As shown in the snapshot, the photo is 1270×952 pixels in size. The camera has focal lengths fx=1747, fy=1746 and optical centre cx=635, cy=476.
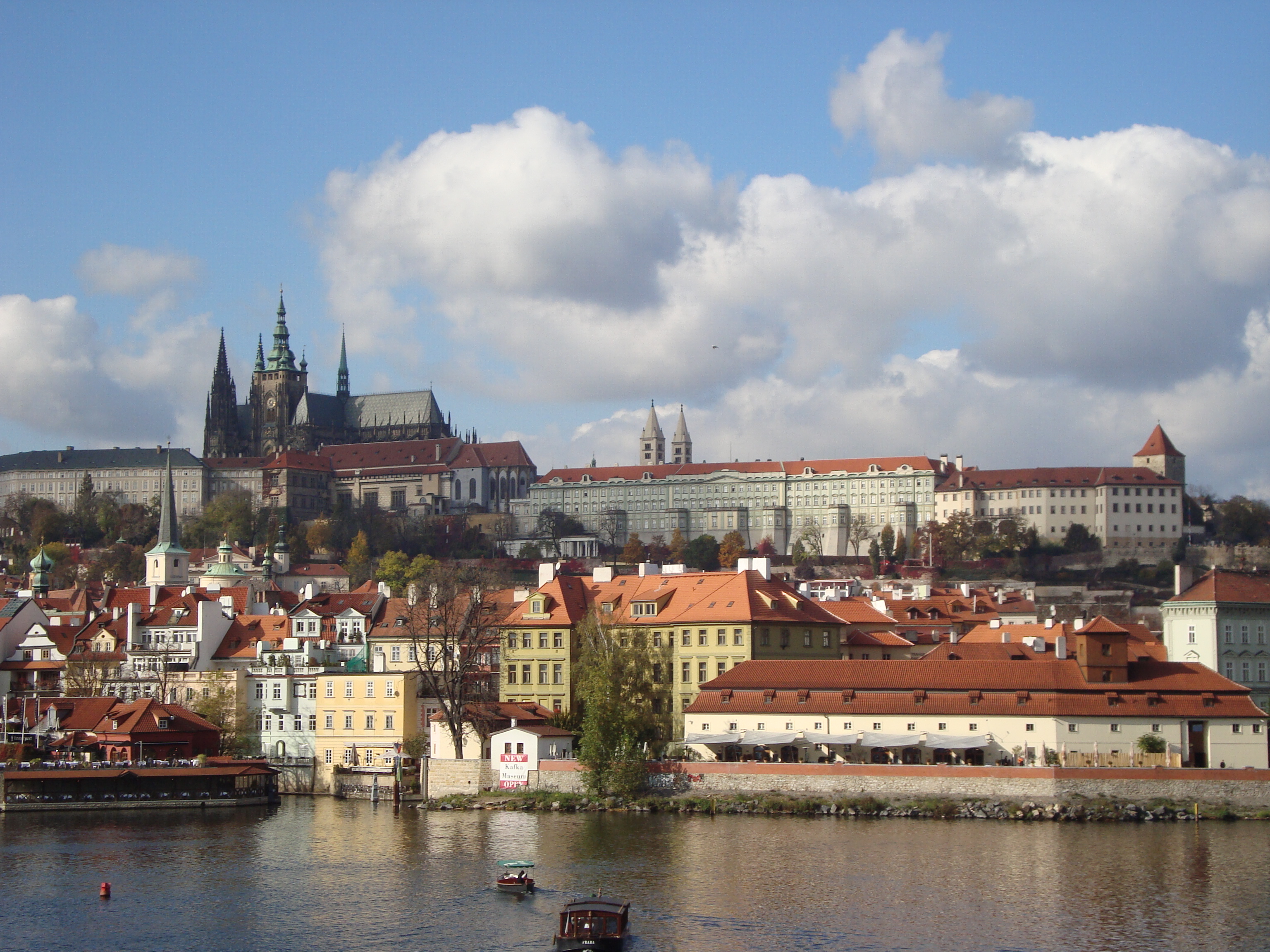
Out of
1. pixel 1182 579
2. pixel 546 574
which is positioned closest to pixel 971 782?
pixel 546 574

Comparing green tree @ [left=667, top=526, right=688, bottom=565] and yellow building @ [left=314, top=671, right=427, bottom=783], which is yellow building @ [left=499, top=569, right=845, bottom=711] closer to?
yellow building @ [left=314, top=671, right=427, bottom=783]

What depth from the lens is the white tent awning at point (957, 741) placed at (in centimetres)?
5262

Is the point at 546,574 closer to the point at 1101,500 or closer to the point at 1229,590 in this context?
the point at 1229,590

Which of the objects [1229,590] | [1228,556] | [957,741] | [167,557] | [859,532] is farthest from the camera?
[859,532]

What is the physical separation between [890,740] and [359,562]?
113953mm

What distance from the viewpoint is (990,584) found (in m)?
142

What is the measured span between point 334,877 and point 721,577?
2628cm

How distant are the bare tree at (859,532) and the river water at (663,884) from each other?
144 m

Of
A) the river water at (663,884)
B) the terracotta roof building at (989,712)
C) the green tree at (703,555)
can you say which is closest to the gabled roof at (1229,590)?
the terracotta roof building at (989,712)

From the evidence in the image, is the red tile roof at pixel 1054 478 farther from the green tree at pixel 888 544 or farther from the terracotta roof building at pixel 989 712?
the terracotta roof building at pixel 989 712

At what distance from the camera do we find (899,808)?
50062 millimetres

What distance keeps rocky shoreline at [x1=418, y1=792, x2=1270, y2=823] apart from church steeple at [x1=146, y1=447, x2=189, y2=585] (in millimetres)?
65314

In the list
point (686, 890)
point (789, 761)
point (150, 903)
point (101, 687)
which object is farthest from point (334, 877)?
point (101, 687)

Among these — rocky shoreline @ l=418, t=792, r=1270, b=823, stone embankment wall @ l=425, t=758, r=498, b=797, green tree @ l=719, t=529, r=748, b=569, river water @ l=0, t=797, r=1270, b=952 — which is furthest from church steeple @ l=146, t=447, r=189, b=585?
river water @ l=0, t=797, r=1270, b=952
